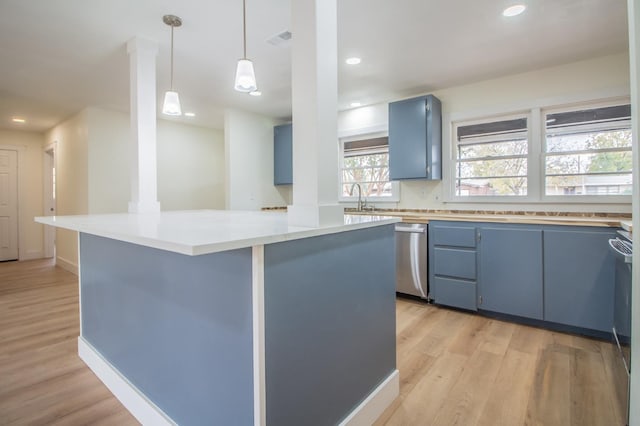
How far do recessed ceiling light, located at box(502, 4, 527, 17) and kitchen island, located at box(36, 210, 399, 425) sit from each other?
1.70m

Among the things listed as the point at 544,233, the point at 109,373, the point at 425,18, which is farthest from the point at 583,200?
the point at 109,373

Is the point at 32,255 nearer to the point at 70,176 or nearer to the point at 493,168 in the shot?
the point at 70,176

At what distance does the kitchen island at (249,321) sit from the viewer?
107 cm

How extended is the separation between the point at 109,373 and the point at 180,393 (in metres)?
0.82

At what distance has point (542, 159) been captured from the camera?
124 inches

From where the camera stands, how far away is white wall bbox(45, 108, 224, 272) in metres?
4.37

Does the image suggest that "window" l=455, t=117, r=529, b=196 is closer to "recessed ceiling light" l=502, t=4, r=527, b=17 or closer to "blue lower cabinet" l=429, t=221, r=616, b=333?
"blue lower cabinet" l=429, t=221, r=616, b=333

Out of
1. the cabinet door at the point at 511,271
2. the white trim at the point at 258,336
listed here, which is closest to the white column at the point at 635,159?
the white trim at the point at 258,336

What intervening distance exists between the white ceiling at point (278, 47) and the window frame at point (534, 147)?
381mm

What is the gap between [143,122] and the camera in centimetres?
260

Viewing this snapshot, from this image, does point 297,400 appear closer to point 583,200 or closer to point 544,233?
point 544,233

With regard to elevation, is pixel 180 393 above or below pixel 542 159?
below

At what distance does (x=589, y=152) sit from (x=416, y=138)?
1.56 meters

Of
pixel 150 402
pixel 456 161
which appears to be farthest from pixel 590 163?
pixel 150 402
